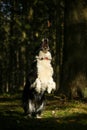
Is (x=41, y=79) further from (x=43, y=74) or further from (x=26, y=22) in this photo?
(x=26, y=22)

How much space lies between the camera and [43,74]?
1370cm

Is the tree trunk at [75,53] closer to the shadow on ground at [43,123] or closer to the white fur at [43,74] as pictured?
the shadow on ground at [43,123]

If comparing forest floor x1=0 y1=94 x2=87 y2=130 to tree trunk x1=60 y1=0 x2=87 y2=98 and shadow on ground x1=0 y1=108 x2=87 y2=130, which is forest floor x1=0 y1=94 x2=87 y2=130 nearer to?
shadow on ground x1=0 y1=108 x2=87 y2=130

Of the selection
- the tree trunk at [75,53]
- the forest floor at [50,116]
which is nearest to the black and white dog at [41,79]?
the forest floor at [50,116]

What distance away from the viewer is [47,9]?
99.3 feet

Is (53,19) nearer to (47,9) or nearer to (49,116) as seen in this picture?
(47,9)

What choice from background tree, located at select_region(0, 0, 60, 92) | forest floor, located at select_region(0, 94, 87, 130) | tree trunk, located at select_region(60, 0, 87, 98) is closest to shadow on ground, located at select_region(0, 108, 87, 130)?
forest floor, located at select_region(0, 94, 87, 130)

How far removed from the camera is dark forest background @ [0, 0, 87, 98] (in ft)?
64.8

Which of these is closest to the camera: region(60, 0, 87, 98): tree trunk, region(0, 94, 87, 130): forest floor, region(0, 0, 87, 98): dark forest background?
region(0, 94, 87, 130): forest floor

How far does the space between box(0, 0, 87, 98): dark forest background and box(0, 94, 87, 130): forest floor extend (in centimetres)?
119

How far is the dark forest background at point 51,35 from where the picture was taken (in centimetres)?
1975

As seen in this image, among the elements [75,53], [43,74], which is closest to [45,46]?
[43,74]

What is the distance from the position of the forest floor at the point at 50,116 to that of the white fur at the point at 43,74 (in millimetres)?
930

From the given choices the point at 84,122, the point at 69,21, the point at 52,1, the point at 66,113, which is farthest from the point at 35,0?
the point at 84,122
